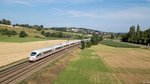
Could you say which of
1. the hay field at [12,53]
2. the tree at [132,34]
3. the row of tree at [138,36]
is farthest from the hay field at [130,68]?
the tree at [132,34]

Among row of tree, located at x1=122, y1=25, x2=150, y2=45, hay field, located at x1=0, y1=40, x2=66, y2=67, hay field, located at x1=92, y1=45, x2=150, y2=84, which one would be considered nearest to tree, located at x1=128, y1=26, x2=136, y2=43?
row of tree, located at x1=122, y1=25, x2=150, y2=45

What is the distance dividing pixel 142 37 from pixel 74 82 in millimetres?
115084

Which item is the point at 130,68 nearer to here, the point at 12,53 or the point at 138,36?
the point at 12,53

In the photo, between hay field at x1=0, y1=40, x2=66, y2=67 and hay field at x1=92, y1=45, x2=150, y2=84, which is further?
hay field at x1=0, y1=40, x2=66, y2=67

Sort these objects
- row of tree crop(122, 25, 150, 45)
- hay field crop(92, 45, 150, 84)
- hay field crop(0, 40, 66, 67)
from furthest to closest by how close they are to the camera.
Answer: row of tree crop(122, 25, 150, 45)
hay field crop(0, 40, 66, 67)
hay field crop(92, 45, 150, 84)

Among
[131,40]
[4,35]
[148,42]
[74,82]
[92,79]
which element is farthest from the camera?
[131,40]

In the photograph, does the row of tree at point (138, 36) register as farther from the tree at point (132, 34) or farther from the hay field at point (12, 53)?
the hay field at point (12, 53)

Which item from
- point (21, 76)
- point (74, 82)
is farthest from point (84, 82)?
point (21, 76)

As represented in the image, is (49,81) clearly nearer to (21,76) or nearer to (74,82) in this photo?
(74,82)

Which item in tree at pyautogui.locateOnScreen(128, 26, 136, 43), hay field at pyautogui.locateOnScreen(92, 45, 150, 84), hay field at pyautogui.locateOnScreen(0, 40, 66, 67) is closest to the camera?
hay field at pyautogui.locateOnScreen(92, 45, 150, 84)

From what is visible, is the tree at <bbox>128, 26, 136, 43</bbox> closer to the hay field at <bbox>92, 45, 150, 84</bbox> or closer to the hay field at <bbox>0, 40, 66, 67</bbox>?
the hay field at <bbox>0, 40, 66, 67</bbox>

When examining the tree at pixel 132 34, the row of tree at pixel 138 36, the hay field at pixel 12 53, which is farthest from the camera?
the tree at pixel 132 34

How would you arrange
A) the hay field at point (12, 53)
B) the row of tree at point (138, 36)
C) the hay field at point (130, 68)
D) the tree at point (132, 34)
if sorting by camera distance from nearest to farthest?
the hay field at point (130, 68) → the hay field at point (12, 53) → the row of tree at point (138, 36) → the tree at point (132, 34)

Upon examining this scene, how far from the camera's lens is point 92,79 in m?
32.8
